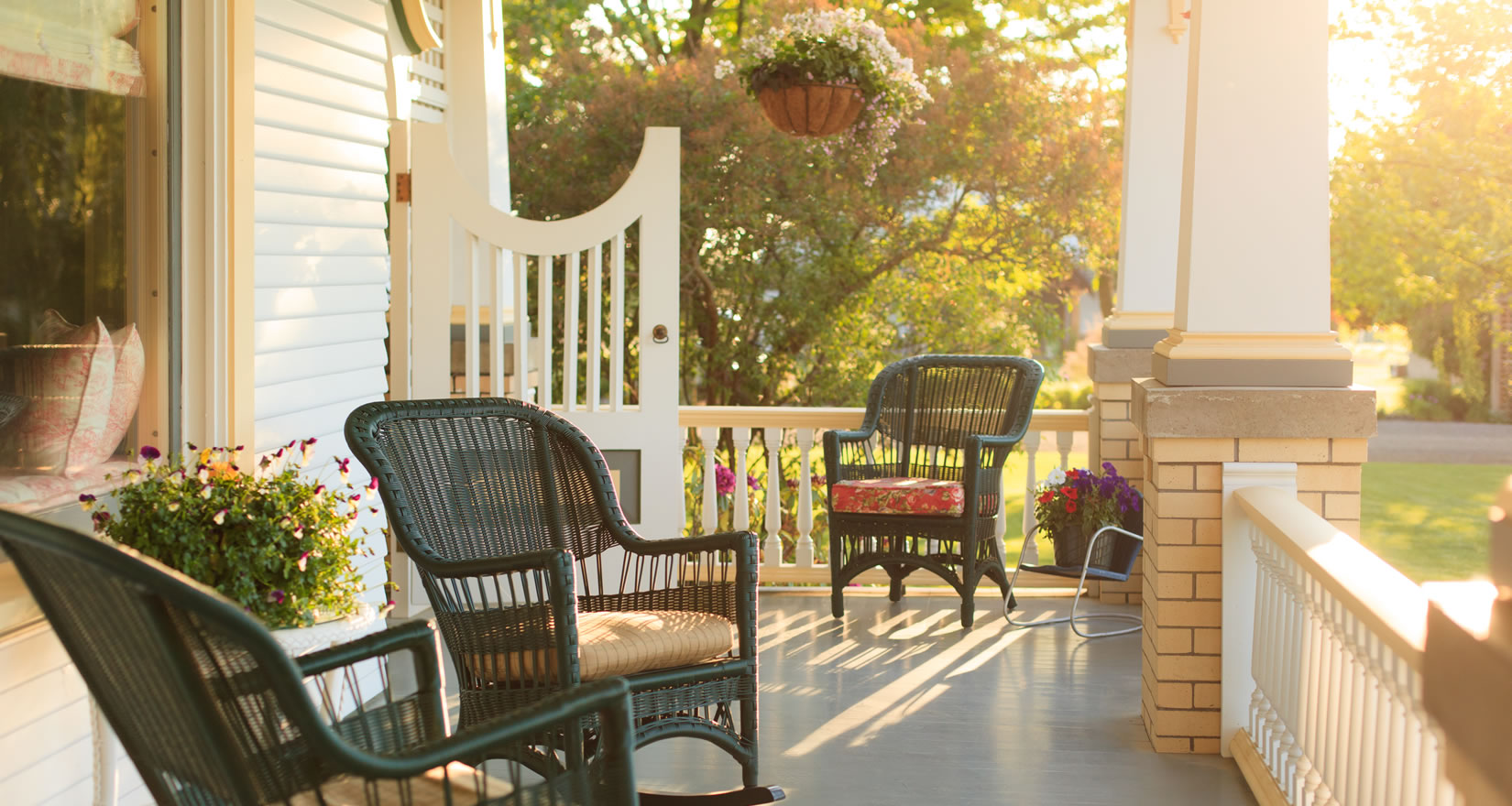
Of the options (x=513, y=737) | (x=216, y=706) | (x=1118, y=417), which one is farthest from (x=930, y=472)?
(x=216, y=706)

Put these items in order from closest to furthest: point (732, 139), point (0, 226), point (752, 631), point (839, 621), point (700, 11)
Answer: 1. point (0, 226)
2. point (752, 631)
3. point (839, 621)
4. point (732, 139)
5. point (700, 11)

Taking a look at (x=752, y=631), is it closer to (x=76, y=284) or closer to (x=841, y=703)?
(x=841, y=703)

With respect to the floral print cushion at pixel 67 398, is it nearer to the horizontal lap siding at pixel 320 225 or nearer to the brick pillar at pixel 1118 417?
the horizontal lap siding at pixel 320 225

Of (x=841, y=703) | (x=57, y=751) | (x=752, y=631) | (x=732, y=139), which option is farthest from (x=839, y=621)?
(x=732, y=139)

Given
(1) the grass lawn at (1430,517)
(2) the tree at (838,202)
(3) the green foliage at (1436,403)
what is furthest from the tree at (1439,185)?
(2) the tree at (838,202)

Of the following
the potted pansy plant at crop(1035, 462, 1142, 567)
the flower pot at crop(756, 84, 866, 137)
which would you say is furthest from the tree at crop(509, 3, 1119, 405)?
the potted pansy plant at crop(1035, 462, 1142, 567)

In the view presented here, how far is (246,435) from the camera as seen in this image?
112 inches

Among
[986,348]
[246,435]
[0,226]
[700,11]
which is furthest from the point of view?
[700,11]

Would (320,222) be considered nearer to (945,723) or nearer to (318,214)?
(318,214)

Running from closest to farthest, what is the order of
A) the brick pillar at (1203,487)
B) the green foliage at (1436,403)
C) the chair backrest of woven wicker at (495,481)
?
the chair backrest of woven wicker at (495,481), the brick pillar at (1203,487), the green foliage at (1436,403)

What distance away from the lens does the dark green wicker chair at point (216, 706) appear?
1349 millimetres

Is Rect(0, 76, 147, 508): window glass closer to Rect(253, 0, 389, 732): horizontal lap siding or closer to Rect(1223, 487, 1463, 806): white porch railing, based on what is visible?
Rect(253, 0, 389, 732): horizontal lap siding

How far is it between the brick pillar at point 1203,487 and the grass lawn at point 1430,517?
876cm

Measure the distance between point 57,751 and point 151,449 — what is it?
589 mm
